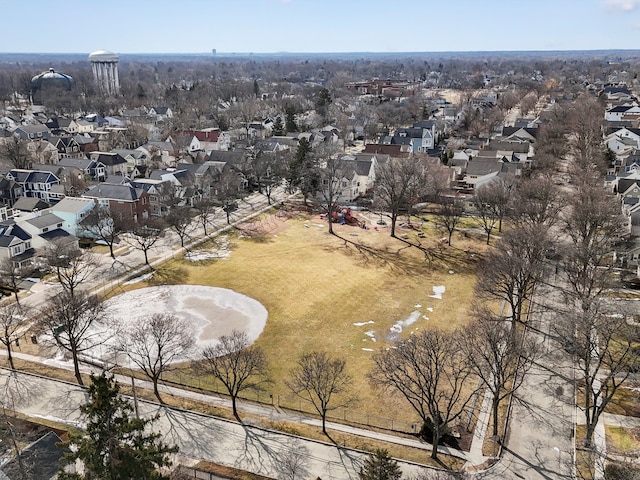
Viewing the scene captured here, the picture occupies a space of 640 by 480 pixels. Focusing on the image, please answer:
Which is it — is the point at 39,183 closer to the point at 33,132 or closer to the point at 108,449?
the point at 33,132

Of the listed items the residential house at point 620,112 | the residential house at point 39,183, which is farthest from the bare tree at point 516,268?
the residential house at point 620,112

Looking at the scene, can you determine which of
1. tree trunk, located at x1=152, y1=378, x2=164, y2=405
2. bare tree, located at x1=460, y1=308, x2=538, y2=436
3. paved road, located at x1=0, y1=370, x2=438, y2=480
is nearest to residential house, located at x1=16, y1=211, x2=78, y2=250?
paved road, located at x1=0, y1=370, x2=438, y2=480

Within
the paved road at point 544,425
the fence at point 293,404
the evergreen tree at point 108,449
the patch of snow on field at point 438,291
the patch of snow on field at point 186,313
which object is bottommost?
the fence at point 293,404

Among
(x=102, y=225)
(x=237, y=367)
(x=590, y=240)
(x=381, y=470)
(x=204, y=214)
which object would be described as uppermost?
(x=590, y=240)

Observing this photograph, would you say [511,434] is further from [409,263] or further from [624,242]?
[624,242]

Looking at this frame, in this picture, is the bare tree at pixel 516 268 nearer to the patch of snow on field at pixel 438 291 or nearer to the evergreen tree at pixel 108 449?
the patch of snow on field at pixel 438 291

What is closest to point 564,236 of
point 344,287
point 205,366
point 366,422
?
point 344,287

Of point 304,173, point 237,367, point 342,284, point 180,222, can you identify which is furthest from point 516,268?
point 304,173
